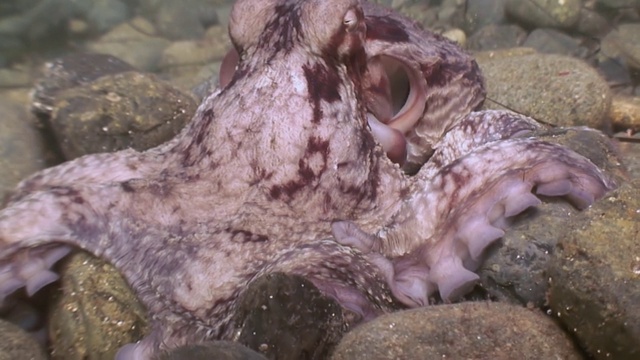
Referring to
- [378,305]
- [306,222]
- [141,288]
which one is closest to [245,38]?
[306,222]

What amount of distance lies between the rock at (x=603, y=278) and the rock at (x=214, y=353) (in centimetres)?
119

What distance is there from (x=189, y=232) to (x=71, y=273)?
730 mm

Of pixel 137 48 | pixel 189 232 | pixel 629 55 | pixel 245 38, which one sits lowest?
pixel 629 55

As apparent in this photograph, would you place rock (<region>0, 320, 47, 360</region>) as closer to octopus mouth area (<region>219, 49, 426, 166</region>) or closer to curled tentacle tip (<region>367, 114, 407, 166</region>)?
octopus mouth area (<region>219, 49, 426, 166</region>)

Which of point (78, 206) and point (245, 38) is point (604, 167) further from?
point (78, 206)

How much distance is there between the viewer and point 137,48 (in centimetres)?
864

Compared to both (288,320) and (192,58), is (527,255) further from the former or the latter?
(192,58)

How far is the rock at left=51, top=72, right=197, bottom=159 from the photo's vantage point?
15.1 ft

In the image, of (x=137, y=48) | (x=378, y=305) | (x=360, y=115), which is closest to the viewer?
(x=378, y=305)

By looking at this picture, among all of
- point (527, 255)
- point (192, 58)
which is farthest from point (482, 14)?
point (527, 255)

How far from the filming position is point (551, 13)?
775cm

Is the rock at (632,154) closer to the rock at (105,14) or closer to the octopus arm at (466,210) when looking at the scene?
the octopus arm at (466,210)

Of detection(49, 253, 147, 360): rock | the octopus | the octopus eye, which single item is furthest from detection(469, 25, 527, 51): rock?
detection(49, 253, 147, 360): rock

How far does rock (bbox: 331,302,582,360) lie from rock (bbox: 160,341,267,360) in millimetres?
351
